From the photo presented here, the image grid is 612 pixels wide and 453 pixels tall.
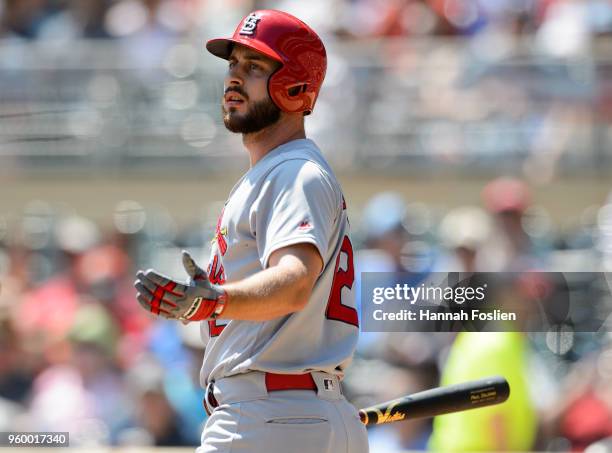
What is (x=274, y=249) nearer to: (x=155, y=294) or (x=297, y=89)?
(x=155, y=294)

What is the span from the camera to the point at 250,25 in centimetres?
312

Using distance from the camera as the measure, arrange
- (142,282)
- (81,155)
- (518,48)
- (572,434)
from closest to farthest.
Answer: (142,282)
(572,434)
(518,48)
(81,155)

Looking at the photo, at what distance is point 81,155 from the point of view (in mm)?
8586

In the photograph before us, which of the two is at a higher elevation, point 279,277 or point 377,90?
point 279,277

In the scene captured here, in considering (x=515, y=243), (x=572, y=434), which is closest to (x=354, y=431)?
(x=572, y=434)

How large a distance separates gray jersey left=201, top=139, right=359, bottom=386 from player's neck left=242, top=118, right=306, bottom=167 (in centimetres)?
6

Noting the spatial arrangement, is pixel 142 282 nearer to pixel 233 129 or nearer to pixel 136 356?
pixel 233 129

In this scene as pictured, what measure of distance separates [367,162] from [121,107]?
175 centimetres

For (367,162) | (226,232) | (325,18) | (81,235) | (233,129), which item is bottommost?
(81,235)

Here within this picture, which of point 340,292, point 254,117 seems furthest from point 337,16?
point 340,292

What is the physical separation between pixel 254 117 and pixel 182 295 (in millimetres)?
719

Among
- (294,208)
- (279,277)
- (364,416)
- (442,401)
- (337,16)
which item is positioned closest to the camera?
(279,277)

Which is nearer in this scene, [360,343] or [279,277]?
[279,277]

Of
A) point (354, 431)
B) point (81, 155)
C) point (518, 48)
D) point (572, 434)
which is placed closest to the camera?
point (354, 431)
